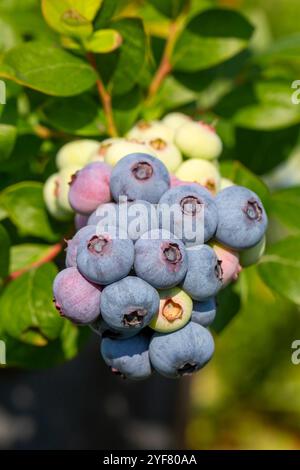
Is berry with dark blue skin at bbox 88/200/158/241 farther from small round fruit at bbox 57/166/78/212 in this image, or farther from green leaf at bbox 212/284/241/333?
green leaf at bbox 212/284/241/333

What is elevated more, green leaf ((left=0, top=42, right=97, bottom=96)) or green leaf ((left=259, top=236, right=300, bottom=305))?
green leaf ((left=0, top=42, right=97, bottom=96))

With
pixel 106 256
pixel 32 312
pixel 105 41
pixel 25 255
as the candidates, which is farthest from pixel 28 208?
pixel 106 256

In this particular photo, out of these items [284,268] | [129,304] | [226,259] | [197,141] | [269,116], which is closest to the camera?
[129,304]

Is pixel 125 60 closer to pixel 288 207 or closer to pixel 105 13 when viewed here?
pixel 105 13

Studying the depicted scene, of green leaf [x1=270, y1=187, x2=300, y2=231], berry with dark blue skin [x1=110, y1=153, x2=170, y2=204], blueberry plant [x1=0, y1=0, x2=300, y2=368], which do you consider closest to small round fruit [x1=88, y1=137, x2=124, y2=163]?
blueberry plant [x1=0, y1=0, x2=300, y2=368]

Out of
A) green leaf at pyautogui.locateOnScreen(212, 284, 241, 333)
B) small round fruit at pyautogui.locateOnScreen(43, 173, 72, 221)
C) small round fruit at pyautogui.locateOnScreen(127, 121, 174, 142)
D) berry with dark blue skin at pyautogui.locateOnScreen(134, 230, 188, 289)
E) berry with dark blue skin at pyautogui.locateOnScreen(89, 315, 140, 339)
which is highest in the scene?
small round fruit at pyautogui.locateOnScreen(127, 121, 174, 142)

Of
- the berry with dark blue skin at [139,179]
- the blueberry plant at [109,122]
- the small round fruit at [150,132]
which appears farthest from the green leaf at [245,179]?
the berry with dark blue skin at [139,179]

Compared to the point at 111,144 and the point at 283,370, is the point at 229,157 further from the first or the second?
the point at 283,370
